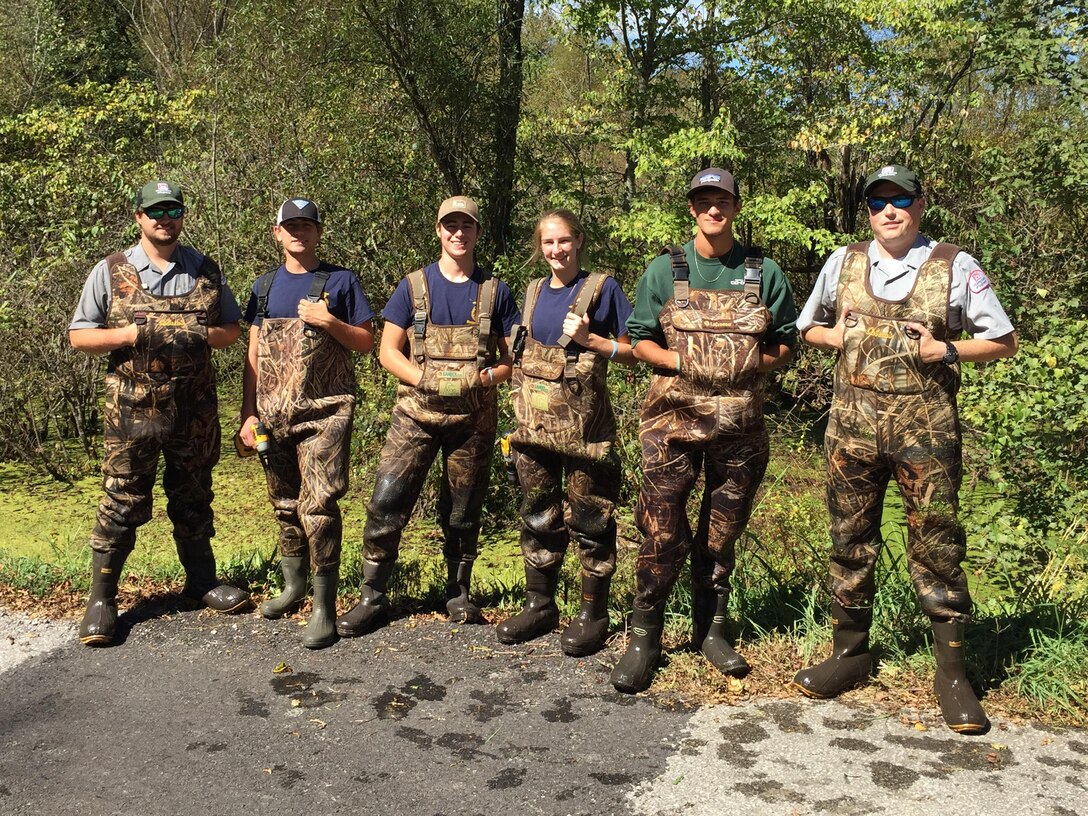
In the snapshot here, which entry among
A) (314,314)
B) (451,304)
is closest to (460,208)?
(451,304)

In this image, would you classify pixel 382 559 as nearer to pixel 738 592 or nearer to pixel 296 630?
pixel 296 630

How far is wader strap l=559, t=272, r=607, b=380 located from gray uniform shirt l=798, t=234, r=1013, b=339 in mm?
934

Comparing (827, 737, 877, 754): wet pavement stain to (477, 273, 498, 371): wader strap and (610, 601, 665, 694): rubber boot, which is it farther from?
(477, 273, 498, 371): wader strap

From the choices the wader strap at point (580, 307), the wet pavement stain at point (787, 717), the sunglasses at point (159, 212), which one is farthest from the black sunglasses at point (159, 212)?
the wet pavement stain at point (787, 717)

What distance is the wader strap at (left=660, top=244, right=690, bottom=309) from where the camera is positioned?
12.9 feet

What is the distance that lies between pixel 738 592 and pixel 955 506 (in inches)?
54.0

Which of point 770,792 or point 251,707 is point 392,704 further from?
point 770,792

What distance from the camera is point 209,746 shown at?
3.69 meters

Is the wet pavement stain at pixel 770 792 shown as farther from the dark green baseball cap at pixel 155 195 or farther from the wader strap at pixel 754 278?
the dark green baseball cap at pixel 155 195

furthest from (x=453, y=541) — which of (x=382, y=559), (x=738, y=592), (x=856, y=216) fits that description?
(x=856, y=216)

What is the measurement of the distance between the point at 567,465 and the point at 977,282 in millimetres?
1808

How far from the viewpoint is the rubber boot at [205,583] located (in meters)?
5.00

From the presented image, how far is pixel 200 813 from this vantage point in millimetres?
3252

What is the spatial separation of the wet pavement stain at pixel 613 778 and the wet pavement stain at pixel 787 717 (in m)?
0.68
